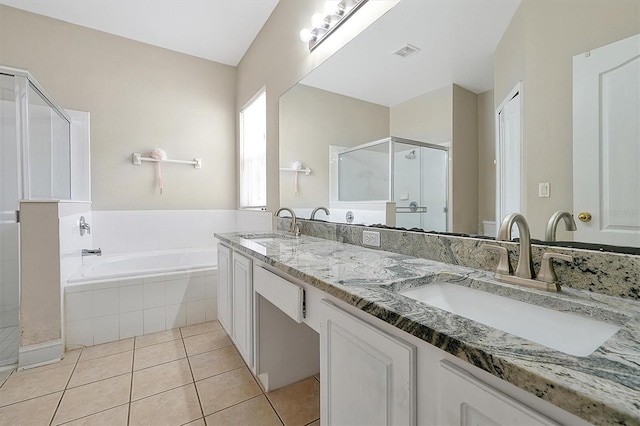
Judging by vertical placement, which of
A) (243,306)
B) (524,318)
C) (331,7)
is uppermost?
(331,7)

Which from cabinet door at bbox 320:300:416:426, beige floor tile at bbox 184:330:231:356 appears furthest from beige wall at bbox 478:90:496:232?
beige floor tile at bbox 184:330:231:356

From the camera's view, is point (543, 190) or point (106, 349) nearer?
point (543, 190)

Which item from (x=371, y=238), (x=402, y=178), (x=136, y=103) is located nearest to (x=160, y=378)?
(x=371, y=238)

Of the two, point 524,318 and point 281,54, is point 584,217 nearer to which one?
point 524,318

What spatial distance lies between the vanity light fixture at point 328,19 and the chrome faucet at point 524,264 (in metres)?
1.37

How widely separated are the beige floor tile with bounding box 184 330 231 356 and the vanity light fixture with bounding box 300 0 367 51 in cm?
219

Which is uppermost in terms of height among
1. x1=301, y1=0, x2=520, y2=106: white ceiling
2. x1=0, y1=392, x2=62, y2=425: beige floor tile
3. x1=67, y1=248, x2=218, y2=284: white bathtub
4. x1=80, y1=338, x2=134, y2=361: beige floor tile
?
x1=301, y1=0, x2=520, y2=106: white ceiling

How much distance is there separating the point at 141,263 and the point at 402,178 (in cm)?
274

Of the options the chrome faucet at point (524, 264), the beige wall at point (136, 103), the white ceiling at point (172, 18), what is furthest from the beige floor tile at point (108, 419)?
the white ceiling at point (172, 18)

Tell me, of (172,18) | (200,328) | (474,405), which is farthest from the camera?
(172,18)

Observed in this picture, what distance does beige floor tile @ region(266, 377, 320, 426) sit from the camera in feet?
4.50

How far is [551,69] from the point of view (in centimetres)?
79

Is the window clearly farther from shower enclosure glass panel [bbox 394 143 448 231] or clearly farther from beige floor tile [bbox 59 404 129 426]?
beige floor tile [bbox 59 404 129 426]

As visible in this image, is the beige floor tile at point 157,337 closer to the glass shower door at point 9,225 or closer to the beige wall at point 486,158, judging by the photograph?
the glass shower door at point 9,225
